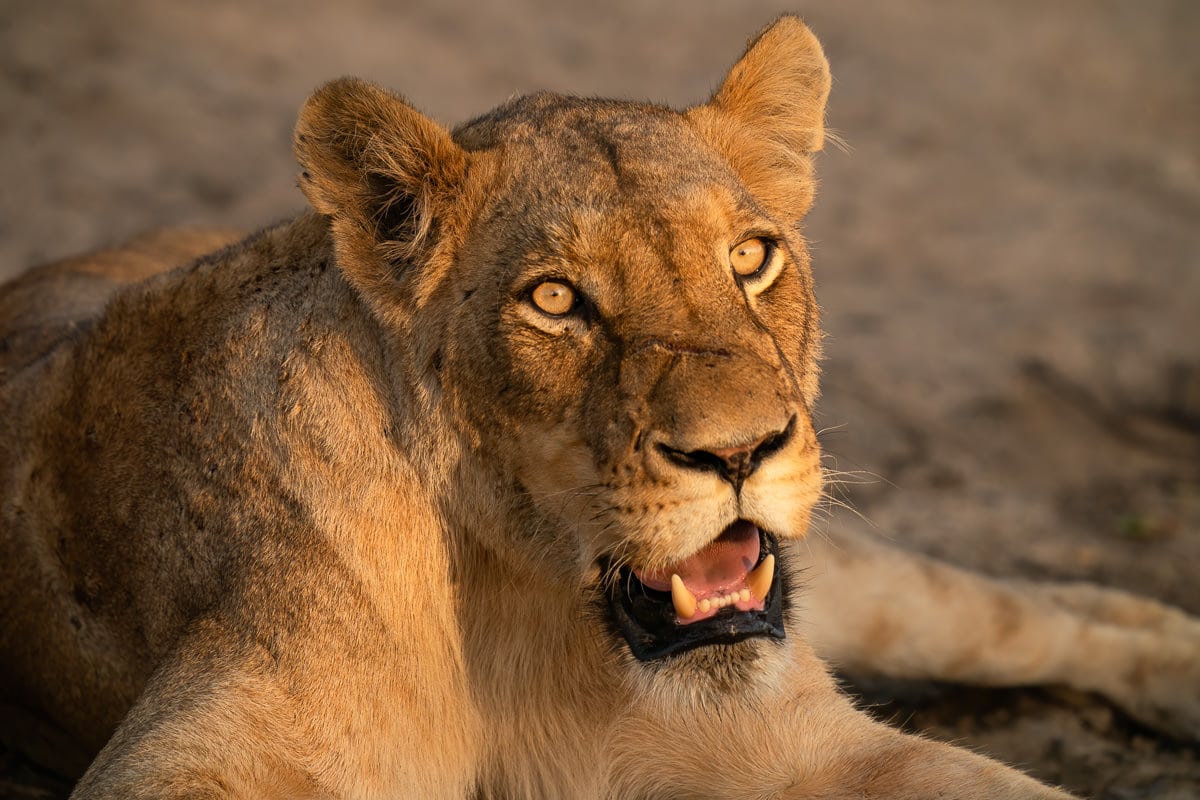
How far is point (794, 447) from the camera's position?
2.72 m

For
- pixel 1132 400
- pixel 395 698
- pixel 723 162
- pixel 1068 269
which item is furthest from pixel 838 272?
pixel 395 698

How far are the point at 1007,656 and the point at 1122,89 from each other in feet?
27.2

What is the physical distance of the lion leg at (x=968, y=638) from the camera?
4.82m

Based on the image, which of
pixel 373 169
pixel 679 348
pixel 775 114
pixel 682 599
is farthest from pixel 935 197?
pixel 682 599

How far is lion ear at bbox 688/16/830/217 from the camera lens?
3541 millimetres

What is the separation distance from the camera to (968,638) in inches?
191

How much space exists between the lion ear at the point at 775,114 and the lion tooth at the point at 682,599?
48.2 inches

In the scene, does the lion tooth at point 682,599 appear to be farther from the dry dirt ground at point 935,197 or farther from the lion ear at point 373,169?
the dry dirt ground at point 935,197

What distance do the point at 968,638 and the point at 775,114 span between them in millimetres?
2139

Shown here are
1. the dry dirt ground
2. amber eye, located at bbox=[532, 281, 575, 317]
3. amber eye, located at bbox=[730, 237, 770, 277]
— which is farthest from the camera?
the dry dirt ground

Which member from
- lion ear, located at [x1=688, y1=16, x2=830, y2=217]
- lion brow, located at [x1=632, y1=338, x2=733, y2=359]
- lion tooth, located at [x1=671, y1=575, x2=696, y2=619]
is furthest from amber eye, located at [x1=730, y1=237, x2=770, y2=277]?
lion tooth, located at [x1=671, y1=575, x2=696, y2=619]

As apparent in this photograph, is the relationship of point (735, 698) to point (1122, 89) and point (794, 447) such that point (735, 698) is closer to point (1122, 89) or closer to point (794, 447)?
point (794, 447)

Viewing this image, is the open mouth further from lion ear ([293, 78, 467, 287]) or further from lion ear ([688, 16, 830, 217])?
lion ear ([688, 16, 830, 217])

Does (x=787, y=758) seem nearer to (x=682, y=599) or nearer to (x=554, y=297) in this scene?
(x=682, y=599)
